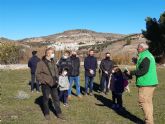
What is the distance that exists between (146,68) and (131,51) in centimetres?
3513

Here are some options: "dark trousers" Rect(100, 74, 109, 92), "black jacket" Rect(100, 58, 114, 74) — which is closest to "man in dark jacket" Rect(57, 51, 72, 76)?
"black jacket" Rect(100, 58, 114, 74)

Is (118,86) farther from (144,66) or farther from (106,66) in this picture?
(106,66)

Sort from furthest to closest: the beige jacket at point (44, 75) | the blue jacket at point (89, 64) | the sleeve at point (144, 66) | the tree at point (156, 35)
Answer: the tree at point (156, 35), the blue jacket at point (89, 64), the beige jacket at point (44, 75), the sleeve at point (144, 66)

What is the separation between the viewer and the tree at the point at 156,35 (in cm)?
4106

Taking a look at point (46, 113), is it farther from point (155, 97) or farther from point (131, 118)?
point (155, 97)

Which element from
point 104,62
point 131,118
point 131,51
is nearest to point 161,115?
point 131,118

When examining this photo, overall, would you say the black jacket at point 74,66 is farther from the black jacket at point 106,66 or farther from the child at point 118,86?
the child at point 118,86

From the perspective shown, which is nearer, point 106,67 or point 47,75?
point 47,75

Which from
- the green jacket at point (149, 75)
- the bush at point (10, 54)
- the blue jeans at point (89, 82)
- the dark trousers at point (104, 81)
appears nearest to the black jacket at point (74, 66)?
the blue jeans at point (89, 82)

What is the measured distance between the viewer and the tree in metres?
41.1

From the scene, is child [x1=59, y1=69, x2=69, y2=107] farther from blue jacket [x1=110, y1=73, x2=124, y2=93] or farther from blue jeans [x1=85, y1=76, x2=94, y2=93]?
blue jeans [x1=85, y1=76, x2=94, y2=93]

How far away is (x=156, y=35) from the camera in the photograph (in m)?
41.7

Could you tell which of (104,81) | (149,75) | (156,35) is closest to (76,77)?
(104,81)

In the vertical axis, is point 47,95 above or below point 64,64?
below
